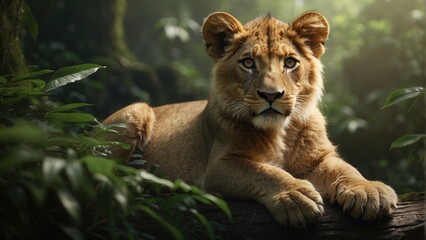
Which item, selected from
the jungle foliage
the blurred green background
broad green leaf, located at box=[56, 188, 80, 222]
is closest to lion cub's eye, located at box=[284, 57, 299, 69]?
the jungle foliage

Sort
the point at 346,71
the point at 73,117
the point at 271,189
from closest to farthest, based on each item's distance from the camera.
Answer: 1. the point at 73,117
2. the point at 271,189
3. the point at 346,71

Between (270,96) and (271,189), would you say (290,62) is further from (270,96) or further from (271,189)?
(271,189)

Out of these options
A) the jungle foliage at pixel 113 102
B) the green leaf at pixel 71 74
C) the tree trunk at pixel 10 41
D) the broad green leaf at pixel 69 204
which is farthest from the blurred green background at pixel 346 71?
the broad green leaf at pixel 69 204

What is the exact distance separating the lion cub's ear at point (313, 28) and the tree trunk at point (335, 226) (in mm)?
1985

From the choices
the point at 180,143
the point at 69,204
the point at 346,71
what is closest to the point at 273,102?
the point at 180,143

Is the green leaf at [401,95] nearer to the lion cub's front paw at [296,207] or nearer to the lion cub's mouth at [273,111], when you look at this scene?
the lion cub's mouth at [273,111]

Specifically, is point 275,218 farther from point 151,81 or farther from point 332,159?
point 151,81

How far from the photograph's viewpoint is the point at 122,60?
13.0 m

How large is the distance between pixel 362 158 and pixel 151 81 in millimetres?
4935

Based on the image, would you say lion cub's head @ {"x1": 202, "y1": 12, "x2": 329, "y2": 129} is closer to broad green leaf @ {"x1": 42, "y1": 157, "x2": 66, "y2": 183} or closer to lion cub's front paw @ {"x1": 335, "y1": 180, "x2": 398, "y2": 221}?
lion cub's front paw @ {"x1": 335, "y1": 180, "x2": 398, "y2": 221}

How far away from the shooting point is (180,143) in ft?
20.9

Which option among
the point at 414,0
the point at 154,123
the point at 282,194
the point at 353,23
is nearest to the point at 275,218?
the point at 282,194

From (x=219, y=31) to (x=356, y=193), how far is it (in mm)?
2224

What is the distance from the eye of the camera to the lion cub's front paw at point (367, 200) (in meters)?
4.00
